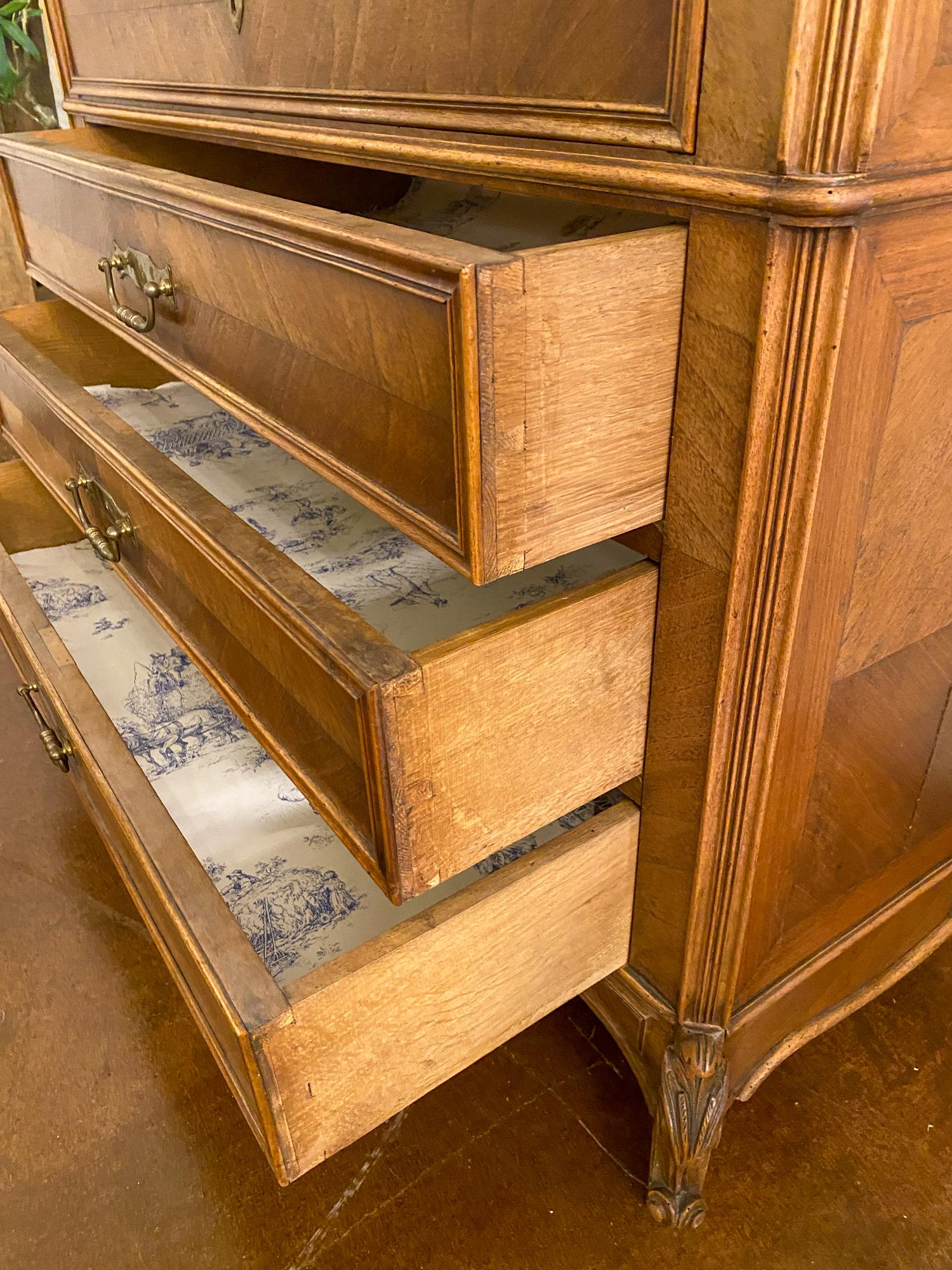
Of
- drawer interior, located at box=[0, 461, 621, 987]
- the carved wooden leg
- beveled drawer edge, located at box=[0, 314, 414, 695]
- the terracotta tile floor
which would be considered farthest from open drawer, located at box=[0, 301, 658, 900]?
the terracotta tile floor

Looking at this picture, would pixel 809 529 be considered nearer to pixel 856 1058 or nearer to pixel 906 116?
pixel 906 116

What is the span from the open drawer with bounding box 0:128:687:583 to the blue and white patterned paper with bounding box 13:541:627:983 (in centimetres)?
31

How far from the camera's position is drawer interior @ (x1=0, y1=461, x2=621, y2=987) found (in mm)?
666

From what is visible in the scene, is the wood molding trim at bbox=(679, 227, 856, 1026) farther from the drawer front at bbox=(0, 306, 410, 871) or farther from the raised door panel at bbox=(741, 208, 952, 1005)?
the drawer front at bbox=(0, 306, 410, 871)

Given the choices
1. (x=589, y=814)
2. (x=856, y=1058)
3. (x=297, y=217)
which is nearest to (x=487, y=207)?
(x=297, y=217)

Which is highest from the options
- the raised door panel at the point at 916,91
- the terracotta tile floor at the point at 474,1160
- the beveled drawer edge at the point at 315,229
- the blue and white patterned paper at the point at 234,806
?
the raised door panel at the point at 916,91

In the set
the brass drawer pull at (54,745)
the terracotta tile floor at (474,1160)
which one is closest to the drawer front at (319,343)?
the brass drawer pull at (54,745)

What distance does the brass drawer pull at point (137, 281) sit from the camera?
67cm

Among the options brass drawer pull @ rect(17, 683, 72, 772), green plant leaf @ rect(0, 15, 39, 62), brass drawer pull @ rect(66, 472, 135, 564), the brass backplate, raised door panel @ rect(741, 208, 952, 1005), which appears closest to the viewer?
raised door panel @ rect(741, 208, 952, 1005)

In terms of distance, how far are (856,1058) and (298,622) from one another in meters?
0.70

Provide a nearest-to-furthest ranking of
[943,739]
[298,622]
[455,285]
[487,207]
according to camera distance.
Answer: [455,285], [298,622], [943,739], [487,207]

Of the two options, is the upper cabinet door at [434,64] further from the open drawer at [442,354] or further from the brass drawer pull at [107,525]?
the brass drawer pull at [107,525]

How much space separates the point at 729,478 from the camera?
46 cm

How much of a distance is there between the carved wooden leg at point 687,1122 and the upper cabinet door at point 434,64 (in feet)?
1.87
